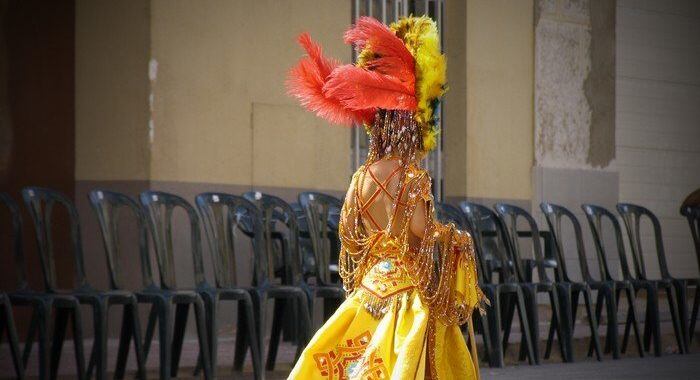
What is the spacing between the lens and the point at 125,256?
11.2 meters

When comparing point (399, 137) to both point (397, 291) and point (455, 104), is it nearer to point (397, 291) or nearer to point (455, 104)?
point (397, 291)

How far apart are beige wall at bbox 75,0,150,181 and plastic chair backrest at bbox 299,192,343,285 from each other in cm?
234

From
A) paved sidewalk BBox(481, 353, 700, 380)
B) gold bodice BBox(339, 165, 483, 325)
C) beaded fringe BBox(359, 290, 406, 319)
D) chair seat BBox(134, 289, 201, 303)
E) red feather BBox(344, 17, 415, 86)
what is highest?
red feather BBox(344, 17, 415, 86)

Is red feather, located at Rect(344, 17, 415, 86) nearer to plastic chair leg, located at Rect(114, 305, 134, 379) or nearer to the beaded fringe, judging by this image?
the beaded fringe

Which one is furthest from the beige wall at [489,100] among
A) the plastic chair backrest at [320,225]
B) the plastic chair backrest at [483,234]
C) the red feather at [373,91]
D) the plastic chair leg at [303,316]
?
the red feather at [373,91]

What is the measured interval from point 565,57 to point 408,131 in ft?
28.8

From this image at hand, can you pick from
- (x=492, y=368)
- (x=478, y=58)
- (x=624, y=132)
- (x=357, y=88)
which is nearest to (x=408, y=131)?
(x=357, y=88)

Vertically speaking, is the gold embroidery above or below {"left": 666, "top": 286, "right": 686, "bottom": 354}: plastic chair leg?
above

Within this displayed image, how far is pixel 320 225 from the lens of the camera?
30.7 feet

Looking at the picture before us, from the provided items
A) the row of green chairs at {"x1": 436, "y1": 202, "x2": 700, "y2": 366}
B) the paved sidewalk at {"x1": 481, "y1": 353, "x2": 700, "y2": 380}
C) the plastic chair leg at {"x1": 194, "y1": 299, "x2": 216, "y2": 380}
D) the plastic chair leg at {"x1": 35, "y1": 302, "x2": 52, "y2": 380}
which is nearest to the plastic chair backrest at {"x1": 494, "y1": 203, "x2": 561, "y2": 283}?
the row of green chairs at {"x1": 436, "y1": 202, "x2": 700, "y2": 366}

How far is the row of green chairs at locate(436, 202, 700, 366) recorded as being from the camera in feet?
33.4

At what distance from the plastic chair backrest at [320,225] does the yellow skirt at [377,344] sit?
2856mm

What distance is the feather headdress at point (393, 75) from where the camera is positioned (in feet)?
20.3

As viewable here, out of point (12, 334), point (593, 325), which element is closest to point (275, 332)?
point (12, 334)
